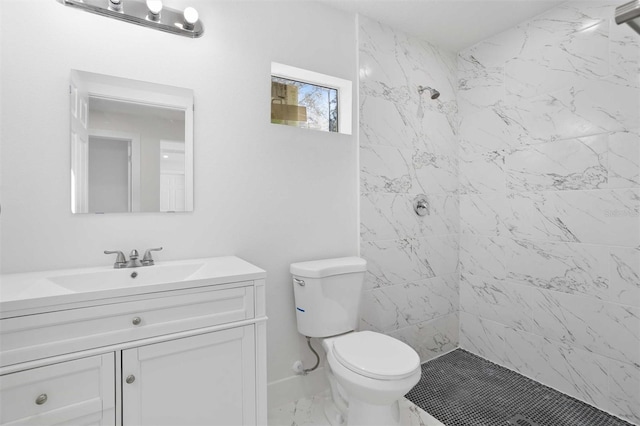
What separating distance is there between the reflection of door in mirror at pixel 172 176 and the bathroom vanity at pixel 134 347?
1.09 ft

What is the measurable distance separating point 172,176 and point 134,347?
82 centimetres

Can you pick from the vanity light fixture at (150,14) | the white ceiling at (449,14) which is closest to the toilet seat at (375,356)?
the vanity light fixture at (150,14)

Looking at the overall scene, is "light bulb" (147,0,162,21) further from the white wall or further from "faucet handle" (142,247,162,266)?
"faucet handle" (142,247,162,266)

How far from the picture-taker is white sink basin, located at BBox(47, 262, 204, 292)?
4.24 ft

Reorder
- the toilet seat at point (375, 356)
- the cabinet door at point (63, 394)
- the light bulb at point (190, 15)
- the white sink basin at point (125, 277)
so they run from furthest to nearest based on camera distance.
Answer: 1. the light bulb at point (190, 15)
2. the toilet seat at point (375, 356)
3. the white sink basin at point (125, 277)
4. the cabinet door at point (63, 394)

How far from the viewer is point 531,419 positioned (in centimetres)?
177

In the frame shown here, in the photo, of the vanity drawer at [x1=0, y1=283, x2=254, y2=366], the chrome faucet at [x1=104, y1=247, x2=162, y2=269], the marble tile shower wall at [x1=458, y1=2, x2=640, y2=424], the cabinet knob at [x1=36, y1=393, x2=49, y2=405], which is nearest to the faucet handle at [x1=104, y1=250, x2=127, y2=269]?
the chrome faucet at [x1=104, y1=247, x2=162, y2=269]

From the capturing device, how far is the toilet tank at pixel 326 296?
178 centimetres

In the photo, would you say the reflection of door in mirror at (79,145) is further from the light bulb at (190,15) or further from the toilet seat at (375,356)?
the toilet seat at (375,356)

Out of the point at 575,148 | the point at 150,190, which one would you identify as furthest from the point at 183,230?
the point at 575,148

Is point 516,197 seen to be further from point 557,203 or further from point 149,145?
point 149,145

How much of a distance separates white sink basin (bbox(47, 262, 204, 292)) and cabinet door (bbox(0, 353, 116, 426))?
29 centimetres

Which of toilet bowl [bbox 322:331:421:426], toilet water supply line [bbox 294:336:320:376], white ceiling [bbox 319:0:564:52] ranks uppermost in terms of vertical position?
white ceiling [bbox 319:0:564:52]

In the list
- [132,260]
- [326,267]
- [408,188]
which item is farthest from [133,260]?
[408,188]
